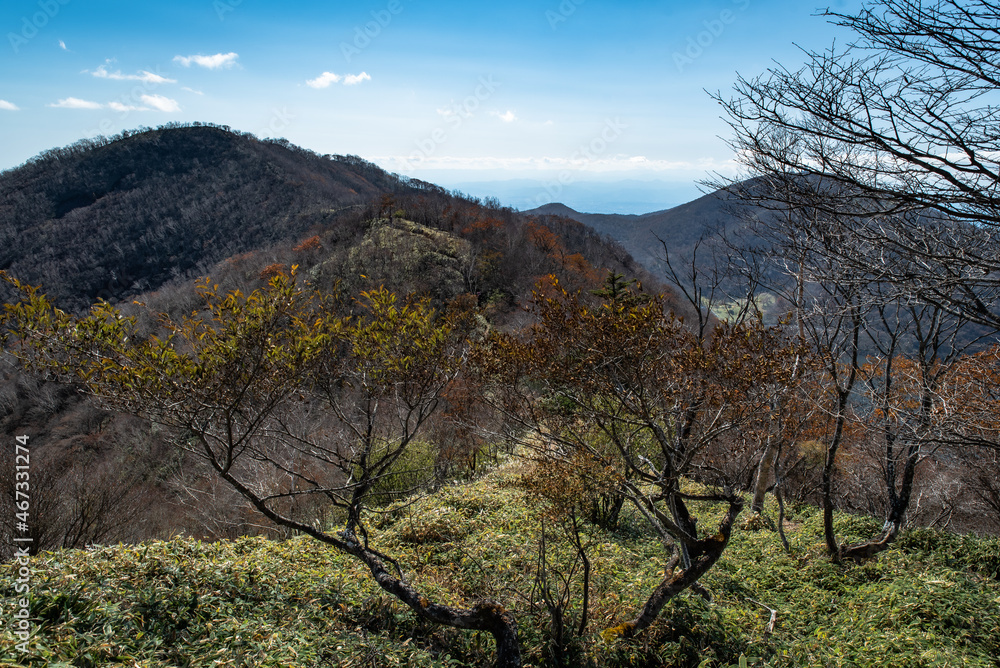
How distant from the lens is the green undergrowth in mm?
4230

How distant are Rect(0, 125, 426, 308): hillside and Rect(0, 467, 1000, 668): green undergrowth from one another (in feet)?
223

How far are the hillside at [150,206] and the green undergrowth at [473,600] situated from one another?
67.9m

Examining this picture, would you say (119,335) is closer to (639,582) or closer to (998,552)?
(639,582)

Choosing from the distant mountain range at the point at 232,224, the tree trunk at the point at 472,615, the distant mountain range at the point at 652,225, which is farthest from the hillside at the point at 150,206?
the tree trunk at the point at 472,615

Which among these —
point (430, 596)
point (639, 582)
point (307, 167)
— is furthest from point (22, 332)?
point (307, 167)

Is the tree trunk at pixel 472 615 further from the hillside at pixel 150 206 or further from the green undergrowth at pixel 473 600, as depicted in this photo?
the hillside at pixel 150 206

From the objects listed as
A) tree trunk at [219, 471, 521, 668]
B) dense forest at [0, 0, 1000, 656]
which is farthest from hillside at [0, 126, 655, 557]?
tree trunk at [219, 471, 521, 668]

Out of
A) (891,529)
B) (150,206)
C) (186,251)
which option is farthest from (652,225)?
(891,529)

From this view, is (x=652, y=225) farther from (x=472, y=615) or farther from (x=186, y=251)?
(x=472, y=615)

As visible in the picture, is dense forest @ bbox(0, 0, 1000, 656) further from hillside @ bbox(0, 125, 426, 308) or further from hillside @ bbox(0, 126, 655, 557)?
hillside @ bbox(0, 125, 426, 308)

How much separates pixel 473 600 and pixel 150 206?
106768 mm

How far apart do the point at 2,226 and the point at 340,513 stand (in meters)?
105

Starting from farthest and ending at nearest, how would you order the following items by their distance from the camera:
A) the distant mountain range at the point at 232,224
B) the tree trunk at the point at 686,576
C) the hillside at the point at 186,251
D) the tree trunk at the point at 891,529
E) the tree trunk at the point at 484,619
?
1. the distant mountain range at the point at 232,224
2. the hillside at the point at 186,251
3. the tree trunk at the point at 891,529
4. the tree trunk at the point at 686,576
5. the tree trunk at the point at 484,619

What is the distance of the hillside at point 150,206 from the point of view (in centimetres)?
6869
